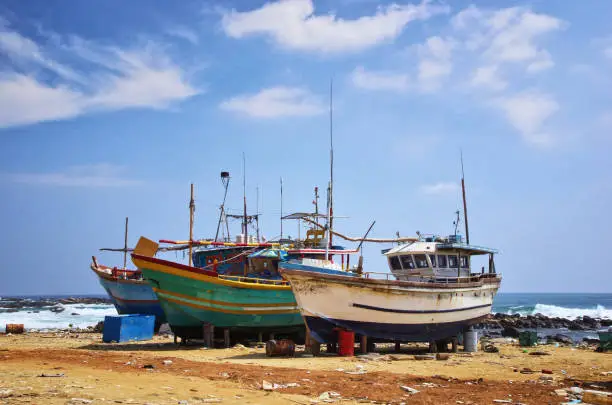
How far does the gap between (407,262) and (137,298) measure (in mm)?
17371

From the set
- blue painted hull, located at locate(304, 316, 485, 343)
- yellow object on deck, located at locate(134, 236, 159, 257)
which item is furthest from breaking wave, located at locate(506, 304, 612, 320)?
yellow object on deck, located at locate(134, 236, 159, 257)

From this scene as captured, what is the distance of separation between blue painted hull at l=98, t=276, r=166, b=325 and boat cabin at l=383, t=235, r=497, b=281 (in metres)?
15.5

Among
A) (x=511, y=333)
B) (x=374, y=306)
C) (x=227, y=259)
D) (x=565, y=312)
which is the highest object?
(x=227, y=259)

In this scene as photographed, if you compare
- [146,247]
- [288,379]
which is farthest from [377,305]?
[146,247]

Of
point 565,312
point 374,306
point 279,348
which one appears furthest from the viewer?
point 565,312

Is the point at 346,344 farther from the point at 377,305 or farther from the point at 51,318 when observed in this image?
the point at 51,318

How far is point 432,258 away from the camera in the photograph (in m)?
20.5

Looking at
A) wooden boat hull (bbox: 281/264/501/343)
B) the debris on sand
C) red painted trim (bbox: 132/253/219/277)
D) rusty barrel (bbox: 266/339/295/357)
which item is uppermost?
red painted trim (bbox: 132/253/219/277)

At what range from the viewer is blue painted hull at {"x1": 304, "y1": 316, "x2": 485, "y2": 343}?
1745cm

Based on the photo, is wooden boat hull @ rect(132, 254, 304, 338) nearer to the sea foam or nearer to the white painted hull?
the white painted hull

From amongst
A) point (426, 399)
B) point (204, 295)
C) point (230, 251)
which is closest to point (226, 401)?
point (426, 399)

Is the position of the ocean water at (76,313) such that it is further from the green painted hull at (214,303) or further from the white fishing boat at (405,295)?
the white fishing boat at (405,295)

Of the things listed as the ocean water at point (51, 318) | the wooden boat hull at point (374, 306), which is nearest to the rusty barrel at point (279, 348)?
the wooden boat hull at point (374, 306)

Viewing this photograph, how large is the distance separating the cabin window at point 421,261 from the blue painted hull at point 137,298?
644 inches
